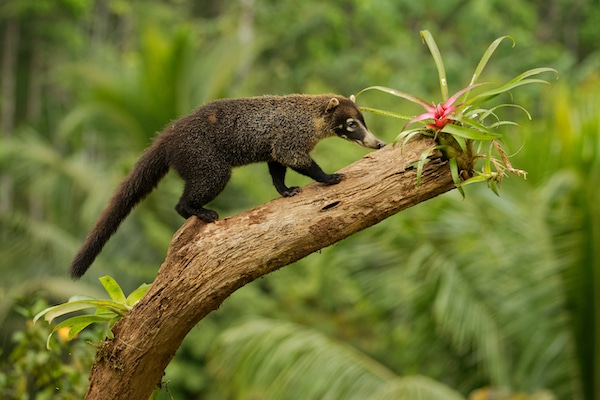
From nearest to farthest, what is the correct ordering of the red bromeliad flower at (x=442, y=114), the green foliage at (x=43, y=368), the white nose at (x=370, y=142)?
A: the red bromeliad flower at (x=442, y=114) → the white nose at (x=370, y=142) → the green foliage at (x=43, y=368)

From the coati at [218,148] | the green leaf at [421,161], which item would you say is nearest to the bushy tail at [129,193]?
the coati at [218,148]

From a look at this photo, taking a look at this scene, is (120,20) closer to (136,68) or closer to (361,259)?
(136,68)

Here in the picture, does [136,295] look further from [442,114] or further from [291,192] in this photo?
[442,114]

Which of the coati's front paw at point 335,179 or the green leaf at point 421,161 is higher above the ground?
the green leaf at point 421,161

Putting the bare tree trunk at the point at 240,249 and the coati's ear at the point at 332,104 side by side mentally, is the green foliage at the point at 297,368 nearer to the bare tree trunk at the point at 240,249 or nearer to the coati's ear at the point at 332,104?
the coati's ear at the point at 332,104

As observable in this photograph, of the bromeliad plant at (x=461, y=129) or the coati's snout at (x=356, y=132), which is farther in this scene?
the coati's snout at (x=356, y=132)

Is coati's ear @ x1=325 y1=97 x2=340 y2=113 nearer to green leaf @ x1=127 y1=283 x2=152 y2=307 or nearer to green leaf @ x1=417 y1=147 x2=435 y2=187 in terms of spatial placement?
green leaf @ x1=417 y1=147 x2=435 y2=187

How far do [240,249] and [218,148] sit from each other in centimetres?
81

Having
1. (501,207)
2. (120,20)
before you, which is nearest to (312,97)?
(501,207)

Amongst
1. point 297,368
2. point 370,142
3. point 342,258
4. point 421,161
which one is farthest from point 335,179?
point 342,258

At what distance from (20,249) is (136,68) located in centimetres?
371

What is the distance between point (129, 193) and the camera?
3.90 m

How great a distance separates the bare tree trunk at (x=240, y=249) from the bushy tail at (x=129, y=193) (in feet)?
1.89

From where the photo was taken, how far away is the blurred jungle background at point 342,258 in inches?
254
